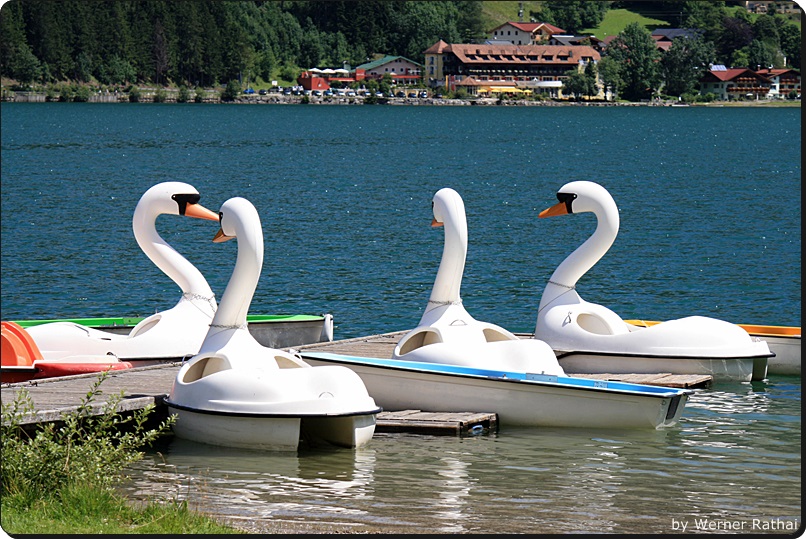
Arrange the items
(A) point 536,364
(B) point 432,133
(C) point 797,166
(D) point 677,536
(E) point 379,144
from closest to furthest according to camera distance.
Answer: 1. (D) point 677,536
2. (A) point 536,364
3. (C) point 797,166
4. (E) point 379,144
5. (B) point 432,133

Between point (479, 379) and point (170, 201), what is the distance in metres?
5.15

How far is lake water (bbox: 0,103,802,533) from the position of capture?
12.7 meters

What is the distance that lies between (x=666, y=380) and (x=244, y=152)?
74.4m

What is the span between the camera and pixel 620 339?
60.6 ft

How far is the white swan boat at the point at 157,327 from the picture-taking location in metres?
17.8

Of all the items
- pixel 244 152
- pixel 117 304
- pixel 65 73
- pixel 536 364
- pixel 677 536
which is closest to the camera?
pixel 677 536

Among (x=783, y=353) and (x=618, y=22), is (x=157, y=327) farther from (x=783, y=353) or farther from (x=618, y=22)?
(x=618, y=22)

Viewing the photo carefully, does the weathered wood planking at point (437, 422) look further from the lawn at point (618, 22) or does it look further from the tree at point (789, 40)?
the lawn at point (618, 22)

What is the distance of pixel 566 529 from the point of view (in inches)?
452

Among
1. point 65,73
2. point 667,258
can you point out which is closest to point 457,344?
point 667,258

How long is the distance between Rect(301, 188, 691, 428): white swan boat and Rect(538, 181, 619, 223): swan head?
2.74m

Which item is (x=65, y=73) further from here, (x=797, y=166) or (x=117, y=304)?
(x=117, y=304)

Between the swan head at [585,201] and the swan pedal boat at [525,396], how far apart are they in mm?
Result: 3991

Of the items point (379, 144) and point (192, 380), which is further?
point (379, 144)
